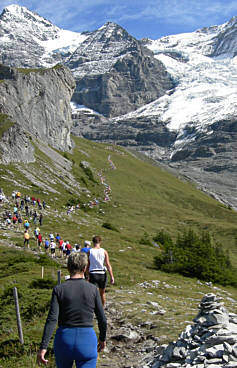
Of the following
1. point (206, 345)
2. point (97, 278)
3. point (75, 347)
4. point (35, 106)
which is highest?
point (35, 106)

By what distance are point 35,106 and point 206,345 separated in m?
115

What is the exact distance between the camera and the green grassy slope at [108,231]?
1449 centimetres

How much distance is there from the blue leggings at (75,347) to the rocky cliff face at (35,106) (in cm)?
7429

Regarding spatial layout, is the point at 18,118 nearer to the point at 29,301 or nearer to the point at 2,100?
the point at 2,100

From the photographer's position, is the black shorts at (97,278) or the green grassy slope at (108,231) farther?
the green grassy slope at (108,231)

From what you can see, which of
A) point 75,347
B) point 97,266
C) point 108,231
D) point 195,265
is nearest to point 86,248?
point 97,266

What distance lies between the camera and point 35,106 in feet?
382

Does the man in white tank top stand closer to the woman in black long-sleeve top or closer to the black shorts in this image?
the black shorts

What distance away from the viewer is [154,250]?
1906 inches

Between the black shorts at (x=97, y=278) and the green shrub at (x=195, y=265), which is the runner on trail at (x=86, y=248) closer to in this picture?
the black shorts at (x=97, y=278)

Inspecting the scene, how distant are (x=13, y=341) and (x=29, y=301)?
4086 mm

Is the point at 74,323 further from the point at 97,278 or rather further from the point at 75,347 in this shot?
the point at 97,278

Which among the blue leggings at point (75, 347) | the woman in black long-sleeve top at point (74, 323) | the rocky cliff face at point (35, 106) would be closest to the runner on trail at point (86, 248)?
the woman in black long-sleeve top at point (74, 323)

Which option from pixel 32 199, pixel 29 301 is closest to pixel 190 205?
pixel 32 199
